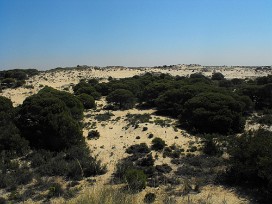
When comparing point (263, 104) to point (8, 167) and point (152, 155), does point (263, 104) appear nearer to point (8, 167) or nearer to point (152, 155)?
point (152, 155)

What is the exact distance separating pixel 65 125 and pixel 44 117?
5.70 ft

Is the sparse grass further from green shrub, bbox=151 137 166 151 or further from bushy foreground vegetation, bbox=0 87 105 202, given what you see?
green shrub, bbox=151 137 166 151

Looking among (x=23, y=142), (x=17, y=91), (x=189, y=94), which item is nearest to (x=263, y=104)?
(x=189, y=94)

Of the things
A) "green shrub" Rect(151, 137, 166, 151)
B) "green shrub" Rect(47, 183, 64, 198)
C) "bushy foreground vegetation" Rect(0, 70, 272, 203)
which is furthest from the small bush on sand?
"green shrub" Rect(47, 183, 64, 198)

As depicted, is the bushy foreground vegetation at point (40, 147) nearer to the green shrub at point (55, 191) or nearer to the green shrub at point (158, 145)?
the green shrub at point (55, 191)

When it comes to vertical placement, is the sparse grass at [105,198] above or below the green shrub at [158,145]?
above

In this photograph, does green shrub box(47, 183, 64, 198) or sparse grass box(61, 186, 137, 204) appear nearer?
sparse grass box(61, 186, 137, 204)

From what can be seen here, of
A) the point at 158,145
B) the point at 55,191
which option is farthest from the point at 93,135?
the point at 55,191

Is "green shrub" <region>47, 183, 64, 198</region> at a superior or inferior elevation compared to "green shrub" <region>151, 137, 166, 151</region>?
inferior

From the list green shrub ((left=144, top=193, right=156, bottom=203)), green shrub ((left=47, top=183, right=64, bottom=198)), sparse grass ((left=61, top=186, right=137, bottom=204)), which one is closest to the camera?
sparse grass ((left=61, top=186, right=137, bottom=204))

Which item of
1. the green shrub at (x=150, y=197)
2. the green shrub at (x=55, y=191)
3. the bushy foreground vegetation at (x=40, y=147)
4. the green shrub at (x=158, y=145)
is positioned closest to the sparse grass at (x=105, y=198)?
the green shrub at (x=150, y=197)

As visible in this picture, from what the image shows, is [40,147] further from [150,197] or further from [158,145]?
[150,197]

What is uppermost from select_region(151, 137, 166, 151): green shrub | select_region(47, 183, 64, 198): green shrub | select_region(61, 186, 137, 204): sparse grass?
select_region(61, 186, 137, 204): sparse grass

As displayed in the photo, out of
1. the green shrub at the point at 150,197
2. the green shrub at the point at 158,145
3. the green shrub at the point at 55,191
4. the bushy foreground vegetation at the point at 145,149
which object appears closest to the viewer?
the green shrub at the point at 150,197
